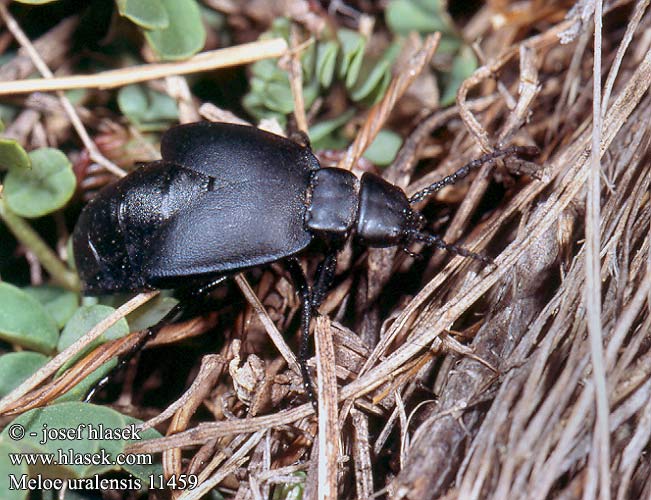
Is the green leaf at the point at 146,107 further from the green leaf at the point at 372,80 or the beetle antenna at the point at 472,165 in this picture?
the beetle antenna at the point at 472,165

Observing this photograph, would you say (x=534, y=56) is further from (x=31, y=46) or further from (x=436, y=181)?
(x=31, y=46)

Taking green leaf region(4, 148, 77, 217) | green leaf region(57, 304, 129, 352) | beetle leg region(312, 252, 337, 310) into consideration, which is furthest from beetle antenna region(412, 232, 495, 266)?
green leaf region(4, 148, 77, 217)

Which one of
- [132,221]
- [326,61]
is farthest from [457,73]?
[132,221]

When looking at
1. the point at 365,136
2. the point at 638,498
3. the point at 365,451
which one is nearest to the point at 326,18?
the point at 365,136

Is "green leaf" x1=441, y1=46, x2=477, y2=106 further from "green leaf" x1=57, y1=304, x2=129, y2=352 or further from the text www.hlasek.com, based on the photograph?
the text www.hlasek.com

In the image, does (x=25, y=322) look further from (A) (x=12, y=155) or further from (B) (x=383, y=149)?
(B) (x=383, y=149)

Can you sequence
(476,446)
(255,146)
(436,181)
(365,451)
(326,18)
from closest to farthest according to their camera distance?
(476,446) < (365,451) < (255,146) < (436,181) < (326,18)
